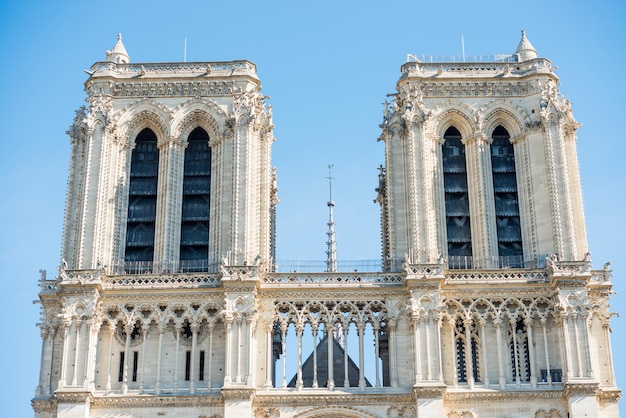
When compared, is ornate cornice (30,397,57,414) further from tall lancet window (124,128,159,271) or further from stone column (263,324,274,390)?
stone column (263,324,274,390)

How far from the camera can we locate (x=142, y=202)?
6219 cm

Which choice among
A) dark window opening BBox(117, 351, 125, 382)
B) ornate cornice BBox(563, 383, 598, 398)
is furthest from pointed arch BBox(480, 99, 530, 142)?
dark window opening BBox(117, 351, 125, 382)

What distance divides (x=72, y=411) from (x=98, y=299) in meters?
4.76

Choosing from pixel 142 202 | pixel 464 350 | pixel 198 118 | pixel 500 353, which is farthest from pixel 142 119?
pixel 500 353

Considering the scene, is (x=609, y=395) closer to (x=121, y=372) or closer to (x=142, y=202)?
(x=121, y=372)

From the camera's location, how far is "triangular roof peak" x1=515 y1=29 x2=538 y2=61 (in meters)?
65.2

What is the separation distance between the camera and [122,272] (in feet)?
197

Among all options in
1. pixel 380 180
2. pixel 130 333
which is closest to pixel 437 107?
pixel 380 180

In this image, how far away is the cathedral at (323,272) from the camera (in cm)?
5703

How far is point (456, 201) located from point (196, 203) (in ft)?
36.2

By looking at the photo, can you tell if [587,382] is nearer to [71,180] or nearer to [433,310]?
[433,310]

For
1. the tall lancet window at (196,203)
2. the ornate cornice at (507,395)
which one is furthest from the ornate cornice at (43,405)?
the ornate cornice at (507,395)

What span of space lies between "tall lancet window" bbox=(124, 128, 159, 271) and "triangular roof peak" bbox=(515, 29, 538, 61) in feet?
54.7

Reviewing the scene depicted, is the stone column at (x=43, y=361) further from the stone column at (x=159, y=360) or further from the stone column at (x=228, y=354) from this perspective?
the stone column at (x=228, y=354)
